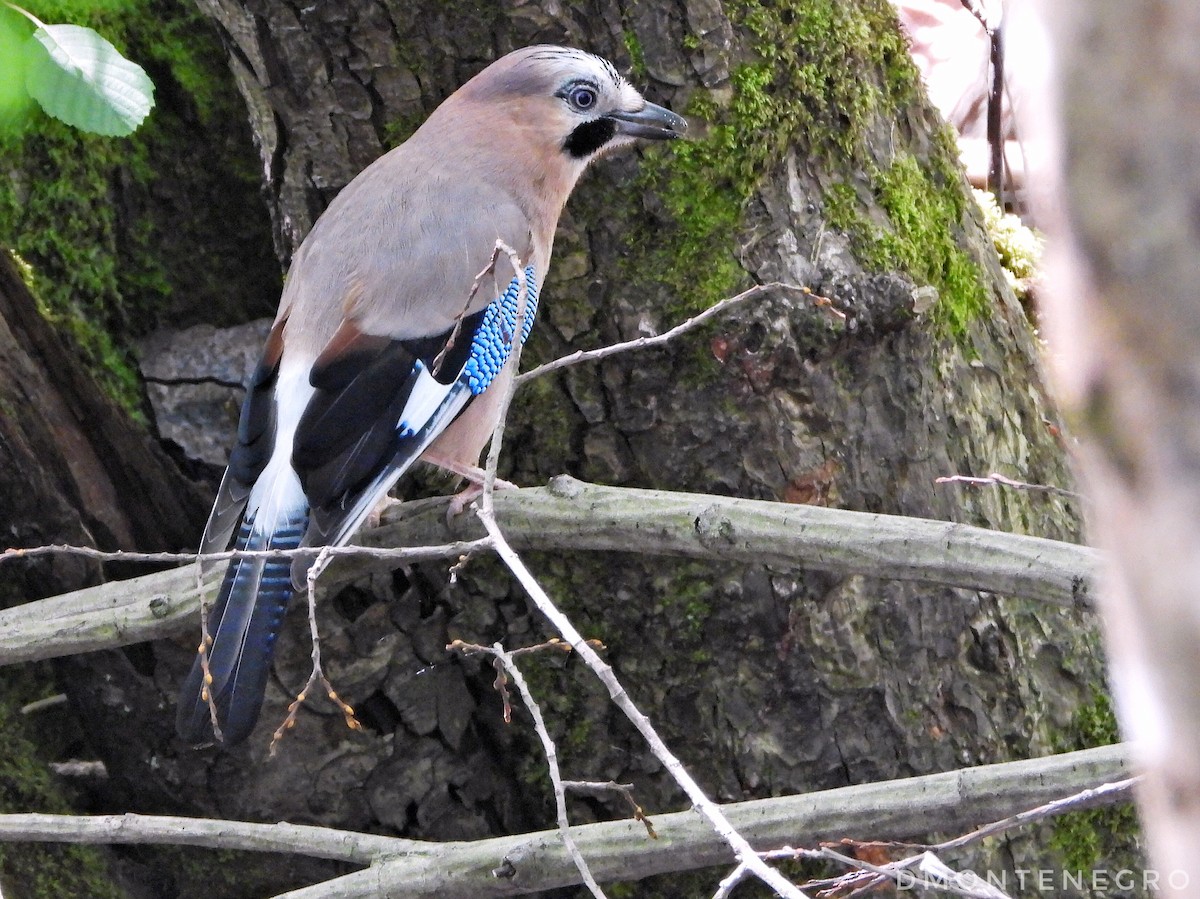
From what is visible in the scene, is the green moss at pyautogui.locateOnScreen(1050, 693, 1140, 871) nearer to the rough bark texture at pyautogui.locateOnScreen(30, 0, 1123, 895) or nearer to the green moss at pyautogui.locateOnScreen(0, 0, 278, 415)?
the rough bark texture at pyautogui.locateOnScreen(30, 0, 1123, 895)

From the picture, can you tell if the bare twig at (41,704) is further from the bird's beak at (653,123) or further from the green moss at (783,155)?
the bird's beak at (653,123)

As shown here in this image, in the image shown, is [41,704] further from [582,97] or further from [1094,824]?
Result: [1094,824]

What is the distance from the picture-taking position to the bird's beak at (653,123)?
2.32 metres

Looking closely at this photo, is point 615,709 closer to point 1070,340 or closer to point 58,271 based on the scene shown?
point 58,271

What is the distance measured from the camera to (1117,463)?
433mm

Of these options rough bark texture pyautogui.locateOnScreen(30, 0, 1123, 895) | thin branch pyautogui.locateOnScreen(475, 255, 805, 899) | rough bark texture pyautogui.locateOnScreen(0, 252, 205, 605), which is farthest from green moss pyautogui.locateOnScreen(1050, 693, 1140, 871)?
rough bark texture pyautogui.locateOnScreen(0, 252, 205, 605)

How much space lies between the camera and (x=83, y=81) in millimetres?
1789

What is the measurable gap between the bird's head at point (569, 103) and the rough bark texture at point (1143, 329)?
1961 mm

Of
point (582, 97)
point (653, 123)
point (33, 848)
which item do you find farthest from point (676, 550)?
point (33, 848)

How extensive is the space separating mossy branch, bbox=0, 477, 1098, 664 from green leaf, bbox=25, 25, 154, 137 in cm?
66

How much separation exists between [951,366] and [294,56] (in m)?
1.35

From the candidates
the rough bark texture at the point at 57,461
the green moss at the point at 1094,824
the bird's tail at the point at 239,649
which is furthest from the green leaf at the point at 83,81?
the green moss at the point at 1094,824

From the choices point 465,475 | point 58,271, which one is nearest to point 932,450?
point 465,475

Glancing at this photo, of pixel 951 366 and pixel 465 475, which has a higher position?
pixel 951 366
